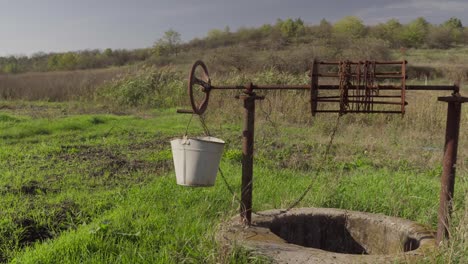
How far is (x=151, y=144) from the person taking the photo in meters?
7.49

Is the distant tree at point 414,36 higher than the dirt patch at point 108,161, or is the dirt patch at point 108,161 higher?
the distant tree at point 414,36

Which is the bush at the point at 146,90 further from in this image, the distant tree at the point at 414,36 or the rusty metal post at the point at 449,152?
the distant tree at the point at 414,36

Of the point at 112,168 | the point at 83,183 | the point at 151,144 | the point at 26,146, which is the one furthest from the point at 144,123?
the point at 83,183

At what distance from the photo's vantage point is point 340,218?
3.29 m

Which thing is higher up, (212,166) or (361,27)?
(361,27)

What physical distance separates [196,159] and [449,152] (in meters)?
1.43

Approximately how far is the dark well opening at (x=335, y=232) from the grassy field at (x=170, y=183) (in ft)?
1.22

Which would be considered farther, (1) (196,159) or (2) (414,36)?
(2) (414,36)

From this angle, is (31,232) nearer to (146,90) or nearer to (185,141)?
(185,141)

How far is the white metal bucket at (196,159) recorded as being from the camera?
263 cm

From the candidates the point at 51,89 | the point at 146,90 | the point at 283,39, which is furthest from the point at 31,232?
the point at 283,39

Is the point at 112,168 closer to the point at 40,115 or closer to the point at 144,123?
the point at 144,123

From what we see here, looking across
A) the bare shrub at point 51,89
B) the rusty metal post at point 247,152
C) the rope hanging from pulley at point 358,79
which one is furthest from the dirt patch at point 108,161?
the bare shrub at point 51,89

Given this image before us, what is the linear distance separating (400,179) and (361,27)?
49.7 metres
